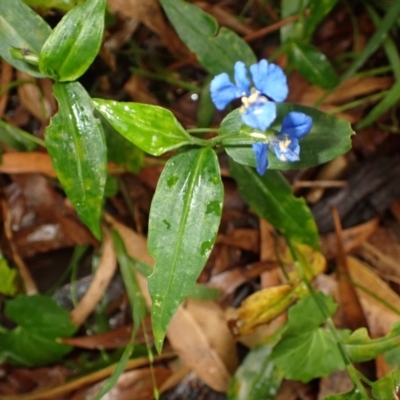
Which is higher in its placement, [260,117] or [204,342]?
[260,117]

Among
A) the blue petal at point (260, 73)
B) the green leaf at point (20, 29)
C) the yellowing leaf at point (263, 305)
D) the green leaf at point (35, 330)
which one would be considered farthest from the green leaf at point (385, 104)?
the green leaf at point (35, 330)

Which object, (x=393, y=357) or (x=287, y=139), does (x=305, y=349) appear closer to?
(x=393, y=357)

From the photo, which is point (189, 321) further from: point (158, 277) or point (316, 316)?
point (158, 277)

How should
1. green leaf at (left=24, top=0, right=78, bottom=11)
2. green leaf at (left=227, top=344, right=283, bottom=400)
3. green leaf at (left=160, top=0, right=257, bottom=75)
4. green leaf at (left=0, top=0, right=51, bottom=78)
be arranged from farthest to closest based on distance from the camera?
green leaf at (left=227, top=344, right=283, bottom=400) → green leaf at (left=160, top=0, right=257, bottom=75) → green leaf at (left=24, top=0, right=78, bottom=11) → green leaf at (left=0, top=0, right=51, bottom=78)

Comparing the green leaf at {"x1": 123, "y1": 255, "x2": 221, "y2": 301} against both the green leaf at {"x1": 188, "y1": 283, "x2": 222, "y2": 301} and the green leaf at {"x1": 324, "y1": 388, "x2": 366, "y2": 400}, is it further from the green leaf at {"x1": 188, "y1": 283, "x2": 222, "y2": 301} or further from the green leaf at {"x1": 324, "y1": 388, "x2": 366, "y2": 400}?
the green leaf at {"x1": 324, "y1": 388, "x2": 366, "y2": 400}

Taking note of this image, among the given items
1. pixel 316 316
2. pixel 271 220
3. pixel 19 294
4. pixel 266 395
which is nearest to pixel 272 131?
pixel 271 220

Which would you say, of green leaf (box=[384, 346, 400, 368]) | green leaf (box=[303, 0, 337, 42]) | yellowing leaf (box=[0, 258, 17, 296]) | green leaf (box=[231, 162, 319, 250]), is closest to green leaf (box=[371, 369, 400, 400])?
green leaf (box=[384, 346, 400, 368])

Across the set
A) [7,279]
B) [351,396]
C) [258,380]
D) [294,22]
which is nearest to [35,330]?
[7,279]
